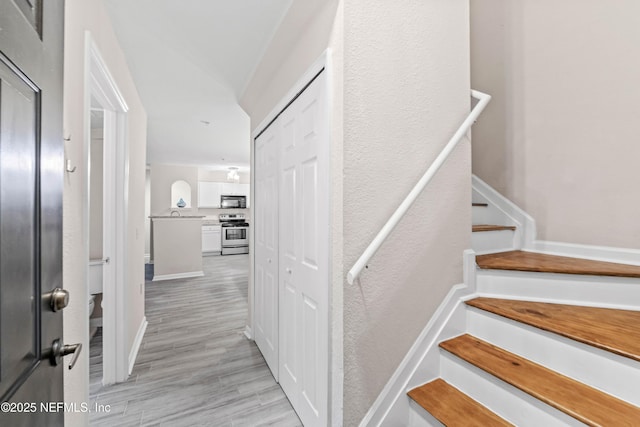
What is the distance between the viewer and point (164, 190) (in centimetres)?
670

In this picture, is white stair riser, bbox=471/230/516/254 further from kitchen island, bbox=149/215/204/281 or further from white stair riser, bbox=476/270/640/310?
kitchen island, bbox=149/215/204/281

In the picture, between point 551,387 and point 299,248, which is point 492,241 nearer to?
point 551,387

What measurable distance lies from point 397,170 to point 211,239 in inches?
292

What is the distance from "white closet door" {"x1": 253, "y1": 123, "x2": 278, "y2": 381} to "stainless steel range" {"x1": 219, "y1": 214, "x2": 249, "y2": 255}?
5.62 m

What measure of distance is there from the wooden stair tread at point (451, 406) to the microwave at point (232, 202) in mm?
7756

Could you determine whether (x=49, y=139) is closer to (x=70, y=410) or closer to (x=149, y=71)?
(x=70, y=410)

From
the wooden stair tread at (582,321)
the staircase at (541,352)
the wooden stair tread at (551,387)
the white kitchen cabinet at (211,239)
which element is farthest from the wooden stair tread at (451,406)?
the white kitchen cabinet at (211,239)

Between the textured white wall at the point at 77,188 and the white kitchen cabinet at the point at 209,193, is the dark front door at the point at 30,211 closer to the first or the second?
the textured white wall at the point at 77,188

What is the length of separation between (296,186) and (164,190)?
6.31 meters

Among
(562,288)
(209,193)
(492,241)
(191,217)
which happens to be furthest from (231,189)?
(562,288)

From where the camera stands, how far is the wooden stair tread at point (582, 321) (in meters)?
0.98

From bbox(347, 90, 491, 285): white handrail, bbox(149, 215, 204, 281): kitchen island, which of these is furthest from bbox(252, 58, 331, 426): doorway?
bbox(149, 215, 204, 281): kitchen island

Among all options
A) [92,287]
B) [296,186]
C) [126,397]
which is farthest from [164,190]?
[296,186]

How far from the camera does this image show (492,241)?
190cm
